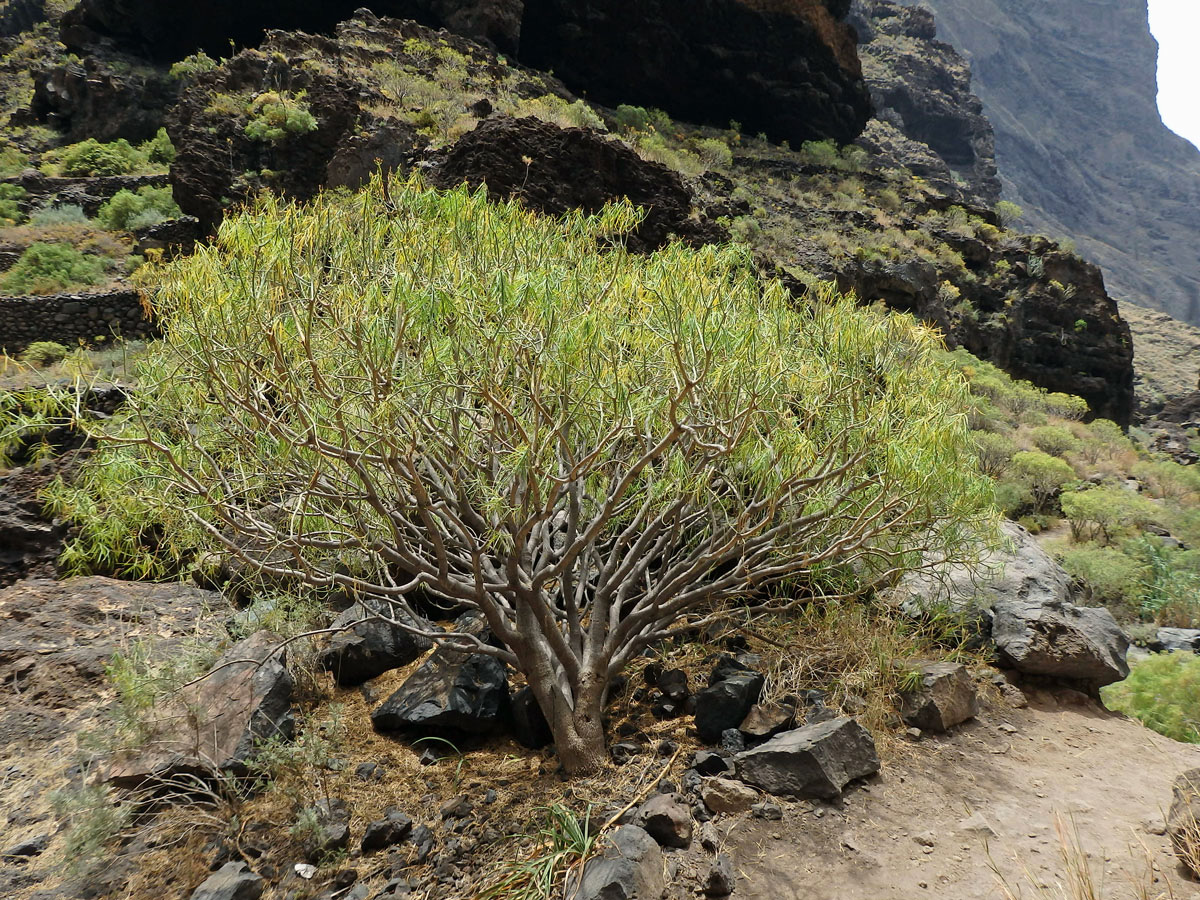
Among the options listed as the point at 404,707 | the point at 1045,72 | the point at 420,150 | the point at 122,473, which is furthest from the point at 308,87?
the point at 1045,72

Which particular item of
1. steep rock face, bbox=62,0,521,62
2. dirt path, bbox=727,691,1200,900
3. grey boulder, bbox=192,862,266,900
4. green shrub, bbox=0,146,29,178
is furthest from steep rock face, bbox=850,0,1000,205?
grey boulder, bbox=192,862,266,900

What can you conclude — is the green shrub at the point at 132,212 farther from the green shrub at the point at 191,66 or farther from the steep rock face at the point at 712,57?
the steep rock face at the point at 712,57

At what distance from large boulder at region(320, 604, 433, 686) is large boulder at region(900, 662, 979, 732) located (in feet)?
9.46

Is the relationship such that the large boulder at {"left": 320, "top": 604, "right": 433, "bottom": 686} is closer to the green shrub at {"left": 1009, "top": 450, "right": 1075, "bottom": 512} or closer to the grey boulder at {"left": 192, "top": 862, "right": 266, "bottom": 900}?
the grey boulder at {"left": 192, "top": 862, "right": 266, "bottom": 900}

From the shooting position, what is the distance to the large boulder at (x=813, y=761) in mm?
2650

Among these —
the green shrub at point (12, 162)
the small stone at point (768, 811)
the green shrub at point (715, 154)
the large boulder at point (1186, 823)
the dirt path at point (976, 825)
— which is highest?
the green shrub at point (715, 154)

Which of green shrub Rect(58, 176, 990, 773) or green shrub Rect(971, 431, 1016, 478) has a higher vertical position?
green shrub Rect(58, 176, 990, 773)

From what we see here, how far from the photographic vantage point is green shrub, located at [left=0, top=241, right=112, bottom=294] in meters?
11.3

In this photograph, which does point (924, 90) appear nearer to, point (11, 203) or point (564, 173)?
point (564, 173)

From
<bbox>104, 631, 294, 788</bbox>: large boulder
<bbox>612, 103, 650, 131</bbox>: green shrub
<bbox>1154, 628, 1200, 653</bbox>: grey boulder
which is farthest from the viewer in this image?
<bbox>612, 103, 650, 131</bbox>: green shrub

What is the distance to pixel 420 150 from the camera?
1014cm

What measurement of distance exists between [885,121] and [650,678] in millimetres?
46161

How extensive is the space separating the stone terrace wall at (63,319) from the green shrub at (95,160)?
28.2 feet

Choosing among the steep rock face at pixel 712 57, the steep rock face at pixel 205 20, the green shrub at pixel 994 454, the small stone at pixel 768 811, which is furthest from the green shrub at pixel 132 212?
the green shrub at pixel 994 454
